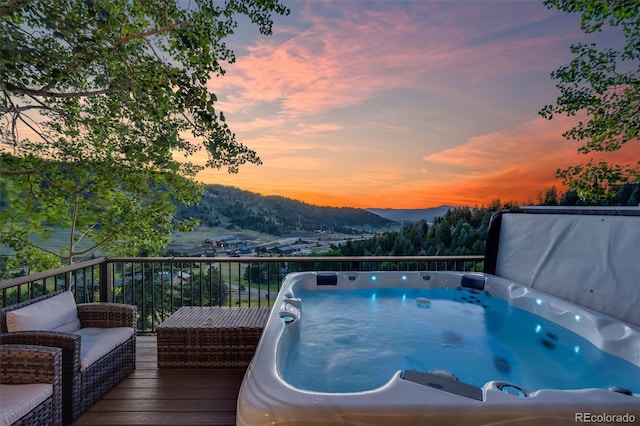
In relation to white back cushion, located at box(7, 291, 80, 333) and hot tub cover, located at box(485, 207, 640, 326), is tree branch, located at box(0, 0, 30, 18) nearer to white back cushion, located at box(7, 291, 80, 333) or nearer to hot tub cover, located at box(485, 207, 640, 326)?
white back cushion, located at box(7, 291, 80, 333)

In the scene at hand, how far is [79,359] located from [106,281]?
174 cm

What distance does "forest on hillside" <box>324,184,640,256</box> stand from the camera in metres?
4.38

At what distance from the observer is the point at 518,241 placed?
3.01m

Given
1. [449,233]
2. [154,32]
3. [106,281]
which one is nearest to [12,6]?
[154,32]

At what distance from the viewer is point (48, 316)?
1990 millimetres

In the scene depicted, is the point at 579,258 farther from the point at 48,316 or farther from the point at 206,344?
the point at 48,316

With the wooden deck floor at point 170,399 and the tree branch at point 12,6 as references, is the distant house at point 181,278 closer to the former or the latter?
the wooden deck floor at point 170,399

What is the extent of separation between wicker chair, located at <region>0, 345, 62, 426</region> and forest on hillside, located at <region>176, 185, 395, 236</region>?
12.3 ft

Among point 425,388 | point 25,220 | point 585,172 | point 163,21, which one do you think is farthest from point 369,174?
point 25,220

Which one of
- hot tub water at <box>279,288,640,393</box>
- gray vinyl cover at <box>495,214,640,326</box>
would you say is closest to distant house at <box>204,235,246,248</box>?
hot tub water at <box>279,288,640,393</box>

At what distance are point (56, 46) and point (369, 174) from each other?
13.7 feet

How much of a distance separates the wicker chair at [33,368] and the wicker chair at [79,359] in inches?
7.3

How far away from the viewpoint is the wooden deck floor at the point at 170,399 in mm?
1716

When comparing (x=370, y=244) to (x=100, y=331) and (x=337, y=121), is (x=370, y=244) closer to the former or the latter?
(x=337, y=121)
